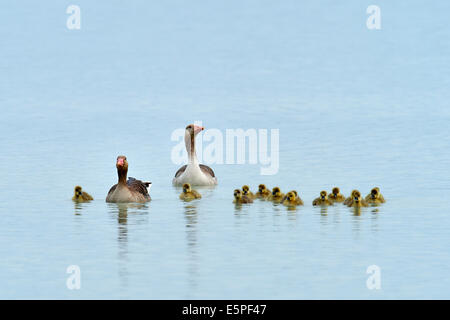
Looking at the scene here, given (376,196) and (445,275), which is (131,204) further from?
(445,275)

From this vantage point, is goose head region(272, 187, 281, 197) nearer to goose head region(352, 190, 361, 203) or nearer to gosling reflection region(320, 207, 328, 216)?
gosling reflection region(320, 207, 328, 216)

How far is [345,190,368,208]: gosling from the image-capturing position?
2866 centimetres

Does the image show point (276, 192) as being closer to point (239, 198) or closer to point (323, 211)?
point (239, 198)

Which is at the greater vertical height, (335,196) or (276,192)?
(276,192)

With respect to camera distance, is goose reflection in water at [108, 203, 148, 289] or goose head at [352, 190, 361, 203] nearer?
goose reflection in water at [108, 203, 148, 289]

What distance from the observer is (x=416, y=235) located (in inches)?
1006

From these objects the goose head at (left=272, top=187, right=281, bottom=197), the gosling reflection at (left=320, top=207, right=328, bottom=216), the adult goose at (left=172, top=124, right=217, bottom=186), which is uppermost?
the adult goose at (left=172, top=124, right=217, bottom=186)

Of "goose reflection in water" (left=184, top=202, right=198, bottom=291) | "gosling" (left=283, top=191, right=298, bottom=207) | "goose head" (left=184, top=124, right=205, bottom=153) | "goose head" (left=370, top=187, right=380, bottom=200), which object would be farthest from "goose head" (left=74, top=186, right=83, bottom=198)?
"goose head" (left=370, top=187, right=380, bottom=200)

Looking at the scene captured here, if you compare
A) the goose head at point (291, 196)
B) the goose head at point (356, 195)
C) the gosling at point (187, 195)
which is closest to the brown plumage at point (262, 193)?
the gosling at point (187, 195)

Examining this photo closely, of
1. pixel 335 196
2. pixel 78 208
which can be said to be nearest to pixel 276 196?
pixel 335 196

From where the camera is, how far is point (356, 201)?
2888 centimetres

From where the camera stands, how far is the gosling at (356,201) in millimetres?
28656

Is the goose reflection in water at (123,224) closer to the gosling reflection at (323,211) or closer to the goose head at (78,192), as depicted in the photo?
the goose head at (78,192)

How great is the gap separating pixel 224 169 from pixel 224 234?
14149 mm
